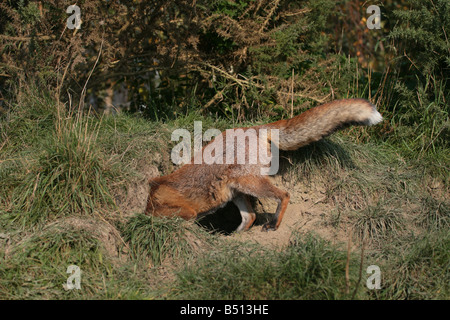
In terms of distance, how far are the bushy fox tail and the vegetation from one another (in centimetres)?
68

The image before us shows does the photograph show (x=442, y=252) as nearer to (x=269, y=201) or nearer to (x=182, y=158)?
(x=269, y=201)

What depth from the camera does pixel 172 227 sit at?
516 cm

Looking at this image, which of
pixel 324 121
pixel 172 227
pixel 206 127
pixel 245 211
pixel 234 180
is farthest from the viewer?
pixel 206 127

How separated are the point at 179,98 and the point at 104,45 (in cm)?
170

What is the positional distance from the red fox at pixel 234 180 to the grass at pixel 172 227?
41 centimetres

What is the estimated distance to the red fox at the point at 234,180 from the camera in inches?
217

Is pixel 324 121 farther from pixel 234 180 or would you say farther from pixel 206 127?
pixel 206 127

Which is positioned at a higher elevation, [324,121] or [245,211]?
[324,121]

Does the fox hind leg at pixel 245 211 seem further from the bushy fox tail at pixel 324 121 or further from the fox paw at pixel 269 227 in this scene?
the bushy fox tail at pixel 324 121

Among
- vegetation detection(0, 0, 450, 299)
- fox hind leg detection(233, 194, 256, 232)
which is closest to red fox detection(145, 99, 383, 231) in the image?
fox hind leg detection(233, 194, 256, 232)

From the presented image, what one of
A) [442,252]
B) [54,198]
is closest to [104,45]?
[54,198]

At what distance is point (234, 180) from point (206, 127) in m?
1.52

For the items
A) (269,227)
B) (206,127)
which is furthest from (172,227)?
(206,127)

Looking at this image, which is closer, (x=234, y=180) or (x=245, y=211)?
(x=234, y=180)
